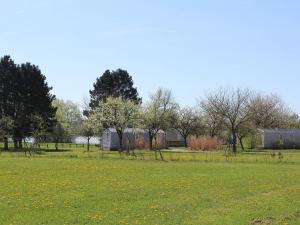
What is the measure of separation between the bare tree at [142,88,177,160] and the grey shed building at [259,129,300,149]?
19.1 m

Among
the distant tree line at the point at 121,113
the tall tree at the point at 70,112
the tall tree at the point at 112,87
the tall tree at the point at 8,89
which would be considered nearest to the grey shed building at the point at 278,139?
the distant tree line at the point at 121,113

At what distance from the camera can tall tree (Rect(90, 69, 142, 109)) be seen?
12075 centimetres

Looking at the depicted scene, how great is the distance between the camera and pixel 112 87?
120688 mm

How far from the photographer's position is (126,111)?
3952 inches

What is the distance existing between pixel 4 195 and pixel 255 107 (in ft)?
338

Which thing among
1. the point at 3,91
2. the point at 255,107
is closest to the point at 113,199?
the point at 3,91

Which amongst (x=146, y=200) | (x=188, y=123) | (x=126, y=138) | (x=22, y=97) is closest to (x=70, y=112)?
(x=188, y=123)

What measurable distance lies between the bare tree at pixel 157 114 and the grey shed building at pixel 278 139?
19129 mm

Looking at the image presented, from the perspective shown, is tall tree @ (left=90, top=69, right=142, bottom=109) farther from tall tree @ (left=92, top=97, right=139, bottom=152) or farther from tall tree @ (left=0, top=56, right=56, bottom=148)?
tall tree @ (left=0, top=56, right=56, bottom=148)

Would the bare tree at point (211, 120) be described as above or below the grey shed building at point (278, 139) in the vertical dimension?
above

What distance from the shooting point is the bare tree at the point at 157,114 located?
97125 millimetres

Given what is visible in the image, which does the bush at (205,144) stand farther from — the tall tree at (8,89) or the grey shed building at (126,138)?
the tall tree at (8,89)

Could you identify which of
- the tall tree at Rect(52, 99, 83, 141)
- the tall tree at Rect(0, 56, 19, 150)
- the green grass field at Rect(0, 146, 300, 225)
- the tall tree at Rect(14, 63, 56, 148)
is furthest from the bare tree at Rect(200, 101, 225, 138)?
the green grass field at Rect(0, 146, 300, 225)

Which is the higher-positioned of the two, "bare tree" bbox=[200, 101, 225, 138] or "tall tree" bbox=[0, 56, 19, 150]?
"tall tree" bbox=[0, 56, 19, 150]
